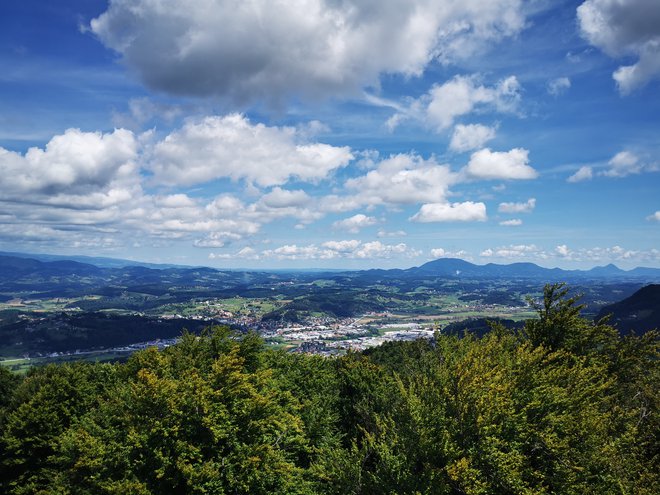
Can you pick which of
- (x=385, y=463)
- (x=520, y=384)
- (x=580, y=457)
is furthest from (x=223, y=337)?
(x=580, y=457)

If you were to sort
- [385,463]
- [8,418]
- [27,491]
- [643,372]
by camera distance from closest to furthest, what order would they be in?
[385,463]
[27,491]
[8,418]
[643,372]

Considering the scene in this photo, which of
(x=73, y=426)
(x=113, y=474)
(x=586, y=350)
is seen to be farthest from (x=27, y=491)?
(x=586, y=350)

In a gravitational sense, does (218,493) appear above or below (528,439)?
below

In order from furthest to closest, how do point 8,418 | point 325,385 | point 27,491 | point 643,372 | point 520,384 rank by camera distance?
point 325,385 < point 643,372 < point 8,418 < point 27,491 < point 520,384

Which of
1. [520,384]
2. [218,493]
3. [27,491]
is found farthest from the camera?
[27,491]

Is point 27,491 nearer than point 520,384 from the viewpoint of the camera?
No

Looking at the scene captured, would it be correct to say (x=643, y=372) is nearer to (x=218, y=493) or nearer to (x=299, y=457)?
(x=299, y=457)

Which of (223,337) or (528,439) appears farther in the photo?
(223,337)

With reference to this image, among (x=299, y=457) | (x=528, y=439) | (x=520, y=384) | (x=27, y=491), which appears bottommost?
(x=27, y=491)

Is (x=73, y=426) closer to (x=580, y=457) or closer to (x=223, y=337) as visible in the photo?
(x=223, y=337)
